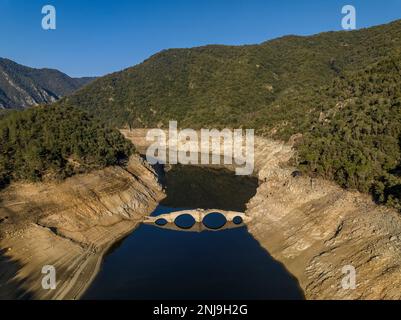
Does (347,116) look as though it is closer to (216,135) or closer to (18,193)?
(216,135)

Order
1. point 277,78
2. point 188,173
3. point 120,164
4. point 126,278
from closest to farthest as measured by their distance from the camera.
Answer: point 126,278 < point 120,164 < point 188,173 < point 277,78

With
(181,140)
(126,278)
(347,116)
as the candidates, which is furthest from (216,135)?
(126,278)

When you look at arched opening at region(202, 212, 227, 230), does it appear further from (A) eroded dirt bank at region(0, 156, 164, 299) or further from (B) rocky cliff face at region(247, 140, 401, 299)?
(A) eroded dirt bank at region(0, 156, 164, 299)

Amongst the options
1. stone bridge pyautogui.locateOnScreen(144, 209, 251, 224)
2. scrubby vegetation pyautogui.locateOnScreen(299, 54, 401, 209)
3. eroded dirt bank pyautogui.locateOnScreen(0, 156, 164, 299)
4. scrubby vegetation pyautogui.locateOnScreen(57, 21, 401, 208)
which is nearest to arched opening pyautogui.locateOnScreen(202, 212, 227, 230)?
stone bridge pyautogui.locateOnScreen(144, 209, 251, 224)

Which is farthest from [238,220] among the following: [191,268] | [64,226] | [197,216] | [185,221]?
[64,226]

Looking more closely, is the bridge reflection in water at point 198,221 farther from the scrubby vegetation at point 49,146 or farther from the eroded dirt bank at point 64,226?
the scrubby vegetation at point 49,146

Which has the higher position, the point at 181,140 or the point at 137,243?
the point at 181,140

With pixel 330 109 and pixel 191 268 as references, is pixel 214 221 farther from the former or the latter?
pixel 330 109
